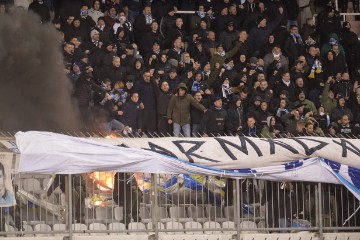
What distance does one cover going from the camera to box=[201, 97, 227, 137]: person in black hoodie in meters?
27.5

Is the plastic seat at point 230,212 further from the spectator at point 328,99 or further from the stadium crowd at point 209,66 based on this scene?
the spectator at point 328,99

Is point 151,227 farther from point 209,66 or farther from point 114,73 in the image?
point 209,66

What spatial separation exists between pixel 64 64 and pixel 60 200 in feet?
28.2

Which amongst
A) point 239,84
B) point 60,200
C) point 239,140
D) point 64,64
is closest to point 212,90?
point 239,84

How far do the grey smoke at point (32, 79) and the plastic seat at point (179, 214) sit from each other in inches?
287

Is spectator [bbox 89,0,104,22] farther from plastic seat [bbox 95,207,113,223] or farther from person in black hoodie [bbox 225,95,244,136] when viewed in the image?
plastic seat [bbox 95,207,113,223]

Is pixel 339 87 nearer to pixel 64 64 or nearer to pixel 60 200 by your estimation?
pixel 64 64

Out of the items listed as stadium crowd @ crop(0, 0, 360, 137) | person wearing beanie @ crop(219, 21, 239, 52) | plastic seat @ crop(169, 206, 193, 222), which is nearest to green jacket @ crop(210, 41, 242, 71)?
stadium crowd @ crop(0, 0, 360, 137)

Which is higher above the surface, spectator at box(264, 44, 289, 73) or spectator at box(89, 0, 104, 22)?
spectator at box(89, 0, 104, 22)

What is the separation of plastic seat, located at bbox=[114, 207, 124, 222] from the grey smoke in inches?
286

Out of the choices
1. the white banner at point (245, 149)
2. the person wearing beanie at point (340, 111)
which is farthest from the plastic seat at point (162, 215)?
the person wearing beanie at point (340, 111)

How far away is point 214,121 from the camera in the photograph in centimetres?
2758

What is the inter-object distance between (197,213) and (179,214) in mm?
285

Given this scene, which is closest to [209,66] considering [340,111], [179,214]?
Result: [340,111]
